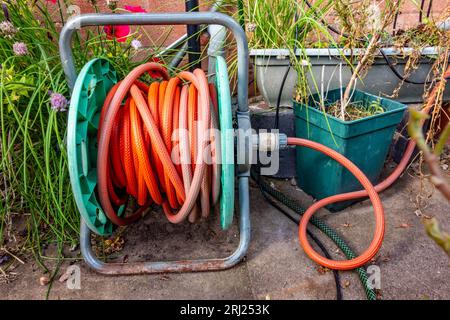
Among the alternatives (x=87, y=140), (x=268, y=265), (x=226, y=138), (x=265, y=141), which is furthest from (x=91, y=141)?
(x=268, y=265)

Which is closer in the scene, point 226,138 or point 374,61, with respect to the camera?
point 226,138

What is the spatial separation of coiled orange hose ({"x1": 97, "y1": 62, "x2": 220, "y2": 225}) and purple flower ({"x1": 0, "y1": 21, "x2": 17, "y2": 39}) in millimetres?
504

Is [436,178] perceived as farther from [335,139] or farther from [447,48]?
[447,48]

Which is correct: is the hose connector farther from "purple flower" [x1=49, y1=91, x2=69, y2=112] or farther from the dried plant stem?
"purple flower" [x1=49, y1=91, x2=69, y2=112]

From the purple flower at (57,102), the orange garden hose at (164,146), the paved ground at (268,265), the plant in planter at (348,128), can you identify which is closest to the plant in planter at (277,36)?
the plant in planter at (348,128)

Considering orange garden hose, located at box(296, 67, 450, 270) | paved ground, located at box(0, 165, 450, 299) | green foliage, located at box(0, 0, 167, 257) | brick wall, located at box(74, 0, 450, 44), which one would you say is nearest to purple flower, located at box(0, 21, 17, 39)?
green foliage, located at box(0, 0, 167, 257)

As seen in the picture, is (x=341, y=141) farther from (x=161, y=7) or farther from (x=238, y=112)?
(x=161, y=7)

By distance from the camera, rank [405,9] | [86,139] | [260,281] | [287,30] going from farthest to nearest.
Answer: [405,9]
[287,30]
[260,281]
[86,139]

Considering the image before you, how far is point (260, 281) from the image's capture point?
117cm

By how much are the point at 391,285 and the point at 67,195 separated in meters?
1.22

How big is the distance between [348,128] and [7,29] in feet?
4.40

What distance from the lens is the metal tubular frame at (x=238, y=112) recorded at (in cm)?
101

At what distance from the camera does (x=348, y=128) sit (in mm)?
1307
